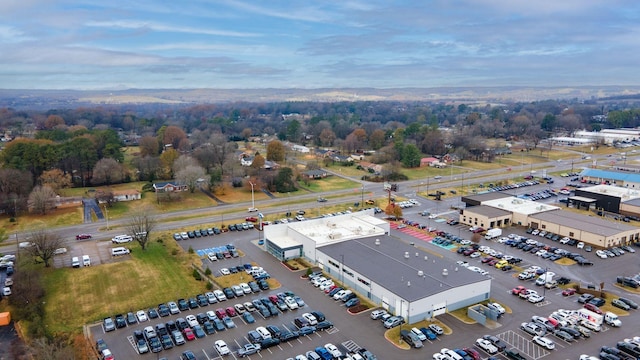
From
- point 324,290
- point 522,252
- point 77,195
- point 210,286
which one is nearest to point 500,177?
point 522,252

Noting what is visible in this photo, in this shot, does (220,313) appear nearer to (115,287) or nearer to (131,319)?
(131,319)

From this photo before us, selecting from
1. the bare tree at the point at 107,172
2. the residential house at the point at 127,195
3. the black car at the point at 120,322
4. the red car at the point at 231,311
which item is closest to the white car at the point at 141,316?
the black car at the point at 120,322

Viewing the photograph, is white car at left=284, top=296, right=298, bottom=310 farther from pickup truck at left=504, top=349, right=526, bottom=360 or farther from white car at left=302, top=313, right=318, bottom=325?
pickup truck at left=504, top=349, right=526, bottom=360

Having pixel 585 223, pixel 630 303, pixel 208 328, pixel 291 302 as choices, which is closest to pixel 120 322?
pixel 208 328

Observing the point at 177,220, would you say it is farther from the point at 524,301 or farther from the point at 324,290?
the point at 524,301

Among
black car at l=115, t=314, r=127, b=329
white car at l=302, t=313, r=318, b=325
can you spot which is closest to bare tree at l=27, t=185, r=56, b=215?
black car at l=115, t=314, r=127, b=329

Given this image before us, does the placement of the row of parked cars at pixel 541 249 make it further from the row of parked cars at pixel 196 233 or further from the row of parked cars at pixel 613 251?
the row of parked cars at pixel 196 233
